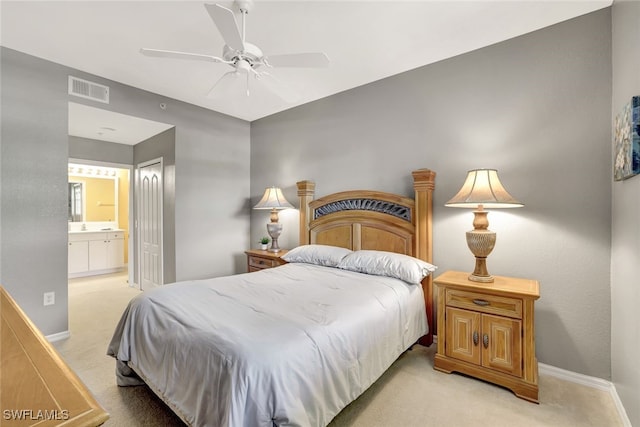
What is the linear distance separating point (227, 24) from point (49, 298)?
3186mm

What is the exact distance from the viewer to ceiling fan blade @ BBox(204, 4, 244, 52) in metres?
1.55

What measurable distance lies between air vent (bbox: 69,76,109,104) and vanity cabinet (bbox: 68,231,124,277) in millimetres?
3570

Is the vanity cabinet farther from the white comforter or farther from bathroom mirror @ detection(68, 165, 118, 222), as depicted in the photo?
the white comforter

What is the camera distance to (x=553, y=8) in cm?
217

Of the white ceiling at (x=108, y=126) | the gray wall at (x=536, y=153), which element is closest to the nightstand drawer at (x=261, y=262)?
the gray wall at (x=536, y=153)

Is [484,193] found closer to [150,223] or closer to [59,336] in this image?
[59,336]

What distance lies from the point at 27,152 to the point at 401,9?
3583 mm

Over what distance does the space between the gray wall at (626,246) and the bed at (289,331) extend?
4.04 ft

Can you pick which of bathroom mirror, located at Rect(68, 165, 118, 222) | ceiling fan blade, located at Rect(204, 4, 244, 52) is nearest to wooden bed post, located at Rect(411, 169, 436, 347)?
ceiling fan blade, located at Rect(204, 4, 244, 52)

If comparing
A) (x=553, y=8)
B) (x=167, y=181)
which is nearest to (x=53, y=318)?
(x=167, y=181)

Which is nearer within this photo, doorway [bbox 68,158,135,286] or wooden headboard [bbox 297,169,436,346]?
wooden headboard [bbox 297,169,436,346]

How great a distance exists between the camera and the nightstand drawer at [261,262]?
373cm

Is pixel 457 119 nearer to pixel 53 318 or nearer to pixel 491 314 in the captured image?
pixel 491 314

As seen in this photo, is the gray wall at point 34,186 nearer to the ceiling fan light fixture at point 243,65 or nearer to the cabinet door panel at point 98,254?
the ceiling fan light fixture at point 243,65
